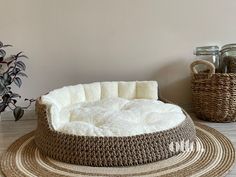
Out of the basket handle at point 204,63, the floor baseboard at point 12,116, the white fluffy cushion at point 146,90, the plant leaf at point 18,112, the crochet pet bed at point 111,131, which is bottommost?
the floor baseboard at point 12,116

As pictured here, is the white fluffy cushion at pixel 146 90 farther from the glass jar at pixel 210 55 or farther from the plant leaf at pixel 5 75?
the plant leaf at pixel 5 75

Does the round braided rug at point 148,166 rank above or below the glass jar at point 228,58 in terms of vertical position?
below

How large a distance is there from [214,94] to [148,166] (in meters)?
0.83

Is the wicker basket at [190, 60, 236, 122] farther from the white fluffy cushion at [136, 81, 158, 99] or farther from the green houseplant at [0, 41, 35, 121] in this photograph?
the green houseplant at [0, 41, 35, 121]

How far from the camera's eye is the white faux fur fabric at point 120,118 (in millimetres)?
1465

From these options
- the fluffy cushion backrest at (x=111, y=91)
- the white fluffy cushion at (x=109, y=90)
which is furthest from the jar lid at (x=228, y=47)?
the white fluffy cushion at (x=109, y=90)

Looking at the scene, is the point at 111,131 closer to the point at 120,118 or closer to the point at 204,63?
the point at 120,118

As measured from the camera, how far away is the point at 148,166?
1.42 meters

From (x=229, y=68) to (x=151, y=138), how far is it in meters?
0.94

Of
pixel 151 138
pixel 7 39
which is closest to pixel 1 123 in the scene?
pixel 7 39

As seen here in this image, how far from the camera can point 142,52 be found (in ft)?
7.35

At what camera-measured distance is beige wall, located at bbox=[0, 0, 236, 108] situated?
2160 millimetres

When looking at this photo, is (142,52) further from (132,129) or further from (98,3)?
(132,129)

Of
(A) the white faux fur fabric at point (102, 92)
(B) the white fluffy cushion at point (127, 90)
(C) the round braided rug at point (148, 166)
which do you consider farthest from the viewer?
(B) the white fluffy cushion at point (127, 90)
